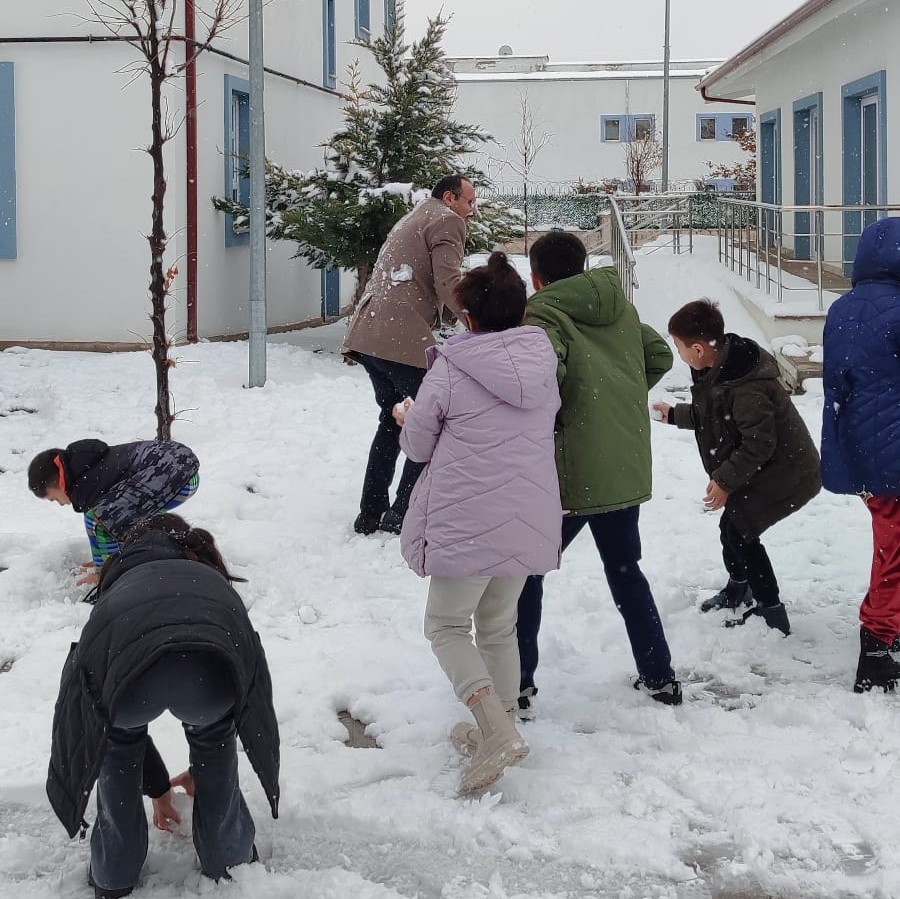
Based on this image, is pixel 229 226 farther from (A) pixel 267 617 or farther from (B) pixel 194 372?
(A) pixel 267 617


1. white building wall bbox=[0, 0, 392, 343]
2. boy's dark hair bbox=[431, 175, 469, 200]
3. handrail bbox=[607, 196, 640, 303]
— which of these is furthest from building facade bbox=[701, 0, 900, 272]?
white building wall bbox=[0, 0, 392, 343]

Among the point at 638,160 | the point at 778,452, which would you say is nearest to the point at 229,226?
the point at 778,452

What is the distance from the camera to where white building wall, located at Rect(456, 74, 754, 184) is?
40.4m

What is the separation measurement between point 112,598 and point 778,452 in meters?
2.88

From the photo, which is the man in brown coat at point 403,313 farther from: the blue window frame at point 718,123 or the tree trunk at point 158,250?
the blue window frame at point 718,123

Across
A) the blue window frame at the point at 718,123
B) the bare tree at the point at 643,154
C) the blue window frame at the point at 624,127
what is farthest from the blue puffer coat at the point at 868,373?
the blue window frame at the point at 718,123

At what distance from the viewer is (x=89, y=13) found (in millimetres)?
12406

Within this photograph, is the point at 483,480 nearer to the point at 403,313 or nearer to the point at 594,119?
the point at 403,313

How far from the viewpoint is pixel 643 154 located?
35594 mm

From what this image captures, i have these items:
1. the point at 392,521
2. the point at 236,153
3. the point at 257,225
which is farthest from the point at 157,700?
the point at 236,153

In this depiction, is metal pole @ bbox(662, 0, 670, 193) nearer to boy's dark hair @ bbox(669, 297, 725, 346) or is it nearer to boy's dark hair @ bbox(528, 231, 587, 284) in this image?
boy's dark hair @ bbox(669, 297, 725, 346)

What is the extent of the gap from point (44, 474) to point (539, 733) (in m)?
1.91

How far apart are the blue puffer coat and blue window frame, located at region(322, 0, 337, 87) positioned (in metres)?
13.8

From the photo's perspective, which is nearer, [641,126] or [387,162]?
[387,162]
